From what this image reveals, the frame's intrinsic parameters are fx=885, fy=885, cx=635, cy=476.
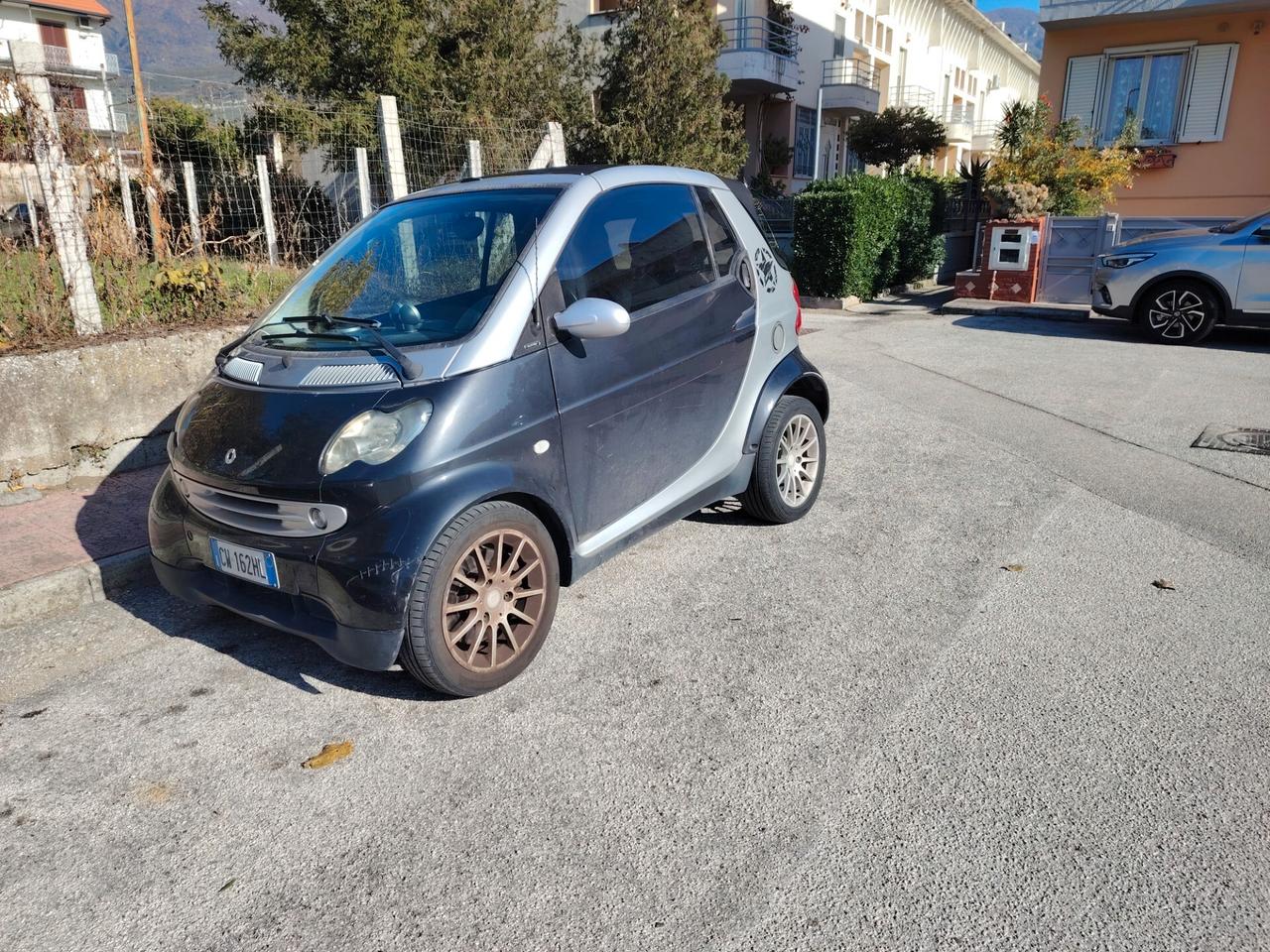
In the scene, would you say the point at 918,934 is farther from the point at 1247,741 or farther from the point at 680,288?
the point at 680,288

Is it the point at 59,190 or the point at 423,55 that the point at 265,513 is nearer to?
the point at 59,190

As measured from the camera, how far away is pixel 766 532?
4.79 metres

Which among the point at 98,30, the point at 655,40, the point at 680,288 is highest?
the point at 98,30

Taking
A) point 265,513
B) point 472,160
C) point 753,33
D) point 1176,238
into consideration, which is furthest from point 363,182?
point 753,33

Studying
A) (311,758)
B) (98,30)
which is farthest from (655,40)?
(98,30)

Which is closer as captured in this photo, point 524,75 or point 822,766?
point 822,766

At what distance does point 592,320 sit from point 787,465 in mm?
1820

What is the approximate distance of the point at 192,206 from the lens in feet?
22.9

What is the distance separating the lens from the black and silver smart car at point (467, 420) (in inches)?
117

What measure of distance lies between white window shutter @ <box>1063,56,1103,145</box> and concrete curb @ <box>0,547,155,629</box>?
20614mm

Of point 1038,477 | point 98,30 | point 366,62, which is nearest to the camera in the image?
point 1038,477

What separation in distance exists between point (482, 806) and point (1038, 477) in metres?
4.43

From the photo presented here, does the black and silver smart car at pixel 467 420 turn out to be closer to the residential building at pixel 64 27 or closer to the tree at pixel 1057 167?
the tree at pixel 1057 167

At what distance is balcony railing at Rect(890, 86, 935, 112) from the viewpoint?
137 feet
